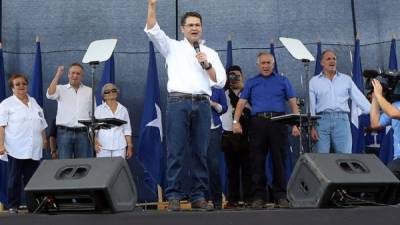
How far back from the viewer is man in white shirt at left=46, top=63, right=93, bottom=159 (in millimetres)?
5992

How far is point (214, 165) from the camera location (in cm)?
558

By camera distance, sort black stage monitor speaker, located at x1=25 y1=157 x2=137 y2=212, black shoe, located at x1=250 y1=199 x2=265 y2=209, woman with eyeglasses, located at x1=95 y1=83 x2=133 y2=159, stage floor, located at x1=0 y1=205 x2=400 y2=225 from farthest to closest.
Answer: woman with eyeglasses, located at x1=95 y1=83 x2=133 y2=159
black shoe, located at x1=250 y1=199 x2=265 y2=209
black stage monitor speaker, located at x1=25 y1=157 x2=137 y2=212
stage floor, located at x1=0 y1=205 x2=400 y2=225

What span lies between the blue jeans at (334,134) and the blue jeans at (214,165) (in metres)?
0.92

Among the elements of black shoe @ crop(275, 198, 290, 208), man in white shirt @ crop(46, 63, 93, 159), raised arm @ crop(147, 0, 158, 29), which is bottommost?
black shoe @ crop(275, 198, 290, 208)

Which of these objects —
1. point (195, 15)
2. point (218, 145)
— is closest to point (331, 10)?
point (218, 145)

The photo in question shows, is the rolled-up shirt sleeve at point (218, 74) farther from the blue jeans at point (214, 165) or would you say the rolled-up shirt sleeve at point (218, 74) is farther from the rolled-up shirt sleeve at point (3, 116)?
the rolled-up shirt sleeve at point (3, 116)

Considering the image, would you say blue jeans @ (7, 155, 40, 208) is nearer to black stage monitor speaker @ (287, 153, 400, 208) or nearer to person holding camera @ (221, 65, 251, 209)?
person holding camera @ (221, 65, 251, 209)

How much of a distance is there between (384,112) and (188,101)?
4.12 feet

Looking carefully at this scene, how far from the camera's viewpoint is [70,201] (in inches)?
142

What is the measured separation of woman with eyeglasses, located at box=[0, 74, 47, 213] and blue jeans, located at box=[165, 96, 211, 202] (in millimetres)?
1854

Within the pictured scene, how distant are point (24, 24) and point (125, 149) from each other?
208 cm

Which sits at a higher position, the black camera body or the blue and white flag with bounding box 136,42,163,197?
the black camera body

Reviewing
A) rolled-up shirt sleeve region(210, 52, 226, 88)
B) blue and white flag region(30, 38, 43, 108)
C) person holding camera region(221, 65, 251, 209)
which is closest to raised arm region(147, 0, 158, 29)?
rolled-up shirt sleeve region(210, 52, 226, 88)

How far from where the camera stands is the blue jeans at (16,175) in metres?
5.68
